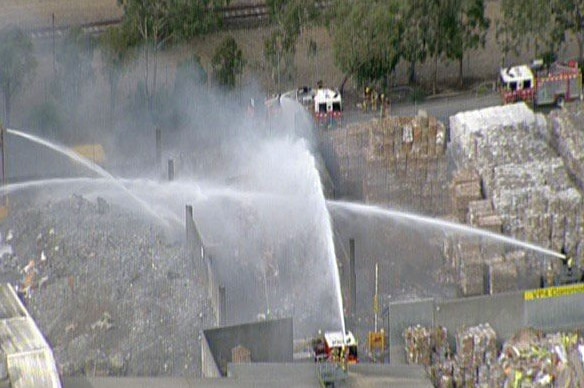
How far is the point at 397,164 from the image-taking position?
1539 inches

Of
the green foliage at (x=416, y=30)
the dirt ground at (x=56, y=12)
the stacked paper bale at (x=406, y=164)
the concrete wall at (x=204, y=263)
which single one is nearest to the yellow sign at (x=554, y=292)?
the stacked paper bale at (x=406, y=164)

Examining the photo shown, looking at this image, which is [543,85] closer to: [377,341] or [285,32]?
[285,32]

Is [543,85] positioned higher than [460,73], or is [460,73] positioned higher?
[460,73]

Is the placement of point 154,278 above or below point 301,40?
below

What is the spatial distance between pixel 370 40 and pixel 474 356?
13.9 metres

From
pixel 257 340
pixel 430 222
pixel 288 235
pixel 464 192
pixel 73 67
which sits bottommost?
pixel 257 340

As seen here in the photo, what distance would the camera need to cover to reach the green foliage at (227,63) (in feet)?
149

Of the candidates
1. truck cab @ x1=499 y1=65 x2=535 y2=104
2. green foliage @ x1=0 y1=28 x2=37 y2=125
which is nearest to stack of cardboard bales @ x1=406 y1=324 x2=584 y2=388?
truck cab @ x1=499 y1=65 x2=535 y2=104

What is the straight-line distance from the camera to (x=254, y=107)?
145 feet

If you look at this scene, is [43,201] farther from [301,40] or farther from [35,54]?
[301,40]

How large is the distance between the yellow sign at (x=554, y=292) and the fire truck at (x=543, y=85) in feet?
33.5

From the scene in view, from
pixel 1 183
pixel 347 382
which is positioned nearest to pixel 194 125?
pixel 1 183

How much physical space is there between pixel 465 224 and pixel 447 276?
145 centimetres

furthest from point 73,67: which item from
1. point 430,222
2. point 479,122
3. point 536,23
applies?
point 430,222
